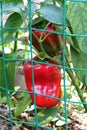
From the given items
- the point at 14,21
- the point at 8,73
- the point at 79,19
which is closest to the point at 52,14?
the point at 79,19

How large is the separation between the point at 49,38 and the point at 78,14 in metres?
0.18

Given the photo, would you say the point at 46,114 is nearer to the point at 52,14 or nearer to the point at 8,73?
the point at 8,73

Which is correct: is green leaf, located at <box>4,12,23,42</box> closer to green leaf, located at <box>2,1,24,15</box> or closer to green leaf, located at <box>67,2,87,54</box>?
green leaf, located at <box>2,1,24,15</box>

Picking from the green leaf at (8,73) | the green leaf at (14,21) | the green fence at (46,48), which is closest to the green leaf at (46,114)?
the green fence at (46,48)

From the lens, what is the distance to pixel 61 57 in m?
1.18

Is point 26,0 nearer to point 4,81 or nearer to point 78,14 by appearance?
point 78,14

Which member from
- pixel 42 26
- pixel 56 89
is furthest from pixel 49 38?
pixel 56 89

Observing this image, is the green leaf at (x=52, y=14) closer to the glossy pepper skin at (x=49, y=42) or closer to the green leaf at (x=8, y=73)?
the glossy pepper skin at (x=49, y=42)

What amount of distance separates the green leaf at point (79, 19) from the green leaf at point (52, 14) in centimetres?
4

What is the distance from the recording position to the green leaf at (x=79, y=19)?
1.03 metres

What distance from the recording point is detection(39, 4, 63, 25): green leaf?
106 cm

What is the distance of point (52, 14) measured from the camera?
107cm

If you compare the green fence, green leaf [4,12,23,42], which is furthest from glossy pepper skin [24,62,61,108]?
green leaf [4,12,23,42]

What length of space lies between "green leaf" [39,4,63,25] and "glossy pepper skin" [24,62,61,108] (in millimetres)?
200
